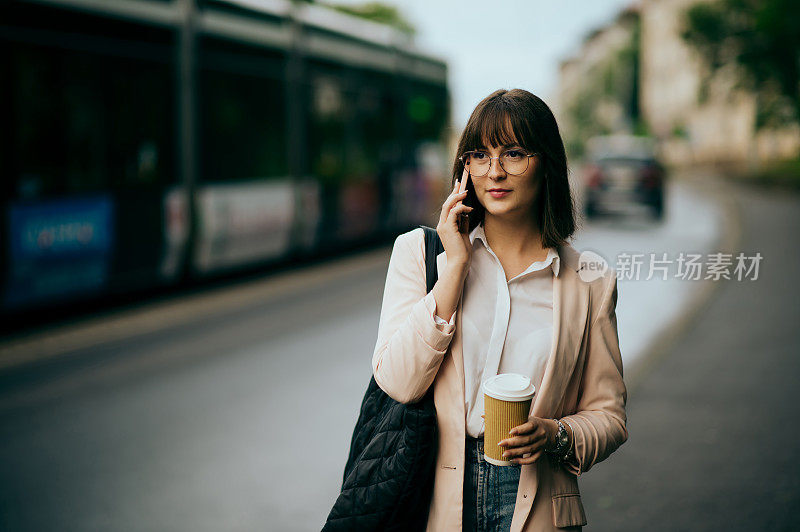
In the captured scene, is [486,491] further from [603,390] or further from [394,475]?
[603,390]

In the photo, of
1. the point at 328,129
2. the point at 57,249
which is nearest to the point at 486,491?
the point at 57,249

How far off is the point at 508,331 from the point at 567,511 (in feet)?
1.41

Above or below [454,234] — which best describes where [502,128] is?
above

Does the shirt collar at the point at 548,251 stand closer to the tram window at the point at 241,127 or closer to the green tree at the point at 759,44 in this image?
the tram window at the point at 241,127

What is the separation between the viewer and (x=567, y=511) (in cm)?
200

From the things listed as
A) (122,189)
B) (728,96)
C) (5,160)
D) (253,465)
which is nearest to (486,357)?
(253,465)

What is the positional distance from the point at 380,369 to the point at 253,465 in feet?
9.59

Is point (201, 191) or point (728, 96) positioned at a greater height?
point (728, 96)

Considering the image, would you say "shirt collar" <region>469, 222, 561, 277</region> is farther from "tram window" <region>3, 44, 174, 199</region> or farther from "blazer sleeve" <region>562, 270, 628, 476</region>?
"tram window" <region>3, 44, 174, 199</region>

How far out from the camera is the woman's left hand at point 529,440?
1.81 meters

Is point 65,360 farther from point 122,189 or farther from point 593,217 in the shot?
point 593,217

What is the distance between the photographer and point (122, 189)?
8.98m

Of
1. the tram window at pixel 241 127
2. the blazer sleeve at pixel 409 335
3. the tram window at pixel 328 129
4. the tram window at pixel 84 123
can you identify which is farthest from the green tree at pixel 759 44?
the blazer sleeve at pixel 409 335

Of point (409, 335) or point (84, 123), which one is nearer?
point (409, 335)
